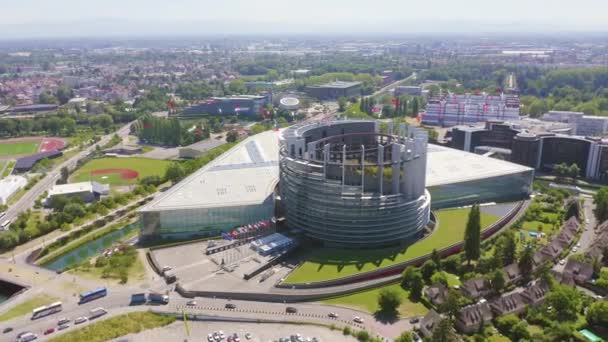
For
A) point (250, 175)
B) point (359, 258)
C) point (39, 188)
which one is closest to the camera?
point (359, 258)

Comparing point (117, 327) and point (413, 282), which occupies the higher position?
point (413, 282)

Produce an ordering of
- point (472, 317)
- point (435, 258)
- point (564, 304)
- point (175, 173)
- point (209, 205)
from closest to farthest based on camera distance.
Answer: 1. point (472, 317)
2. point (564, 304)
3. point (435, 258)
4. point (209, 205)
5. point (175, 173)

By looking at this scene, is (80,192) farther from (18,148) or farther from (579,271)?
(579,271)

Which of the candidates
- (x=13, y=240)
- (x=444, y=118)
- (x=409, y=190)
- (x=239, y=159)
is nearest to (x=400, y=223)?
(x=409, y=190)

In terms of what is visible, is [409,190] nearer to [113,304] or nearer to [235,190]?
[235,190]

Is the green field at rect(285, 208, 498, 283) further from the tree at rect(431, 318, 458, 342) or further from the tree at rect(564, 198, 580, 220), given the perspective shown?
the tree at rect(431, 318, 458, 342)

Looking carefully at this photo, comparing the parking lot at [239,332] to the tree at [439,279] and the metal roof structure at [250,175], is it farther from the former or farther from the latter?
the metal roof structure at [250,175]

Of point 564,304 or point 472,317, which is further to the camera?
point 564,304

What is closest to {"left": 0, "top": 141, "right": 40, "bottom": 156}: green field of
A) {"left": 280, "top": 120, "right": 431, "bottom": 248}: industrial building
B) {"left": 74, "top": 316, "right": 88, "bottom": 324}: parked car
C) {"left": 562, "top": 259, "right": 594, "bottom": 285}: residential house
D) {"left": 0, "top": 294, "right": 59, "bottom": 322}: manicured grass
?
{"left": 0, "top": 294, "right": 59, "bottom": 322}: manicured grass

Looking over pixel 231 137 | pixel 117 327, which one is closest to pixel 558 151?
pixel 231 137
